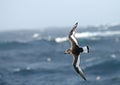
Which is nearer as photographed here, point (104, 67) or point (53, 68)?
point (104, 67)

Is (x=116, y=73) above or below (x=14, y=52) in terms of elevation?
below

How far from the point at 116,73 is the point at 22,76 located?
19893mm

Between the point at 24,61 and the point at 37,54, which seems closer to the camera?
the point at 24,61

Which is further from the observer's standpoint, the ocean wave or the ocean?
the ocean wave

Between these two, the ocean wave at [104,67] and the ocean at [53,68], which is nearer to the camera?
the ocean at [53,68]

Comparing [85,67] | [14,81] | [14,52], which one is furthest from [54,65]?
[14,52]

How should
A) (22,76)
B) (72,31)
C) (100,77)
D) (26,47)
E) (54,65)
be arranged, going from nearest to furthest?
1. (72,31)
2. (100,77)
3. (22,76)
4. (54,65)
5. (26,47)

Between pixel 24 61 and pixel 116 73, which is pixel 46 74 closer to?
pixel 116 73

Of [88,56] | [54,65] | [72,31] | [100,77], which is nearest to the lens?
[72,31]

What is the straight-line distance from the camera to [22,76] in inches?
3888

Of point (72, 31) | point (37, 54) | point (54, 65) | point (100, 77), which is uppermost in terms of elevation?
point (37, 54)

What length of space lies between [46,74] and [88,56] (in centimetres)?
2465

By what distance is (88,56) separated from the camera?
122 meters

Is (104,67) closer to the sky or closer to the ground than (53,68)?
closer to the ground
